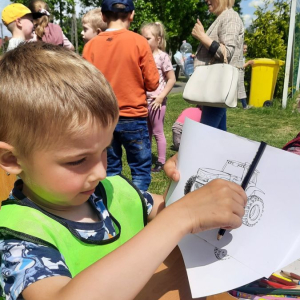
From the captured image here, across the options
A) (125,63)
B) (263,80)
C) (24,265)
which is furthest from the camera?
(263,80)

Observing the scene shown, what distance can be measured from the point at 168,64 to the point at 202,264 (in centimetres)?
343

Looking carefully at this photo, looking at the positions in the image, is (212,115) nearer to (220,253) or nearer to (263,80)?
(220,253)

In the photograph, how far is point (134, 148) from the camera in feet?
8.75

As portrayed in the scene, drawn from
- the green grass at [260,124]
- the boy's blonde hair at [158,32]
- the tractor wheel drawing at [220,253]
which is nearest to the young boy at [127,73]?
the green grass at [260,124]

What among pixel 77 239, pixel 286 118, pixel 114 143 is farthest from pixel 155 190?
pixel 286 118

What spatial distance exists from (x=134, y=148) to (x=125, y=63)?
23.3 inches

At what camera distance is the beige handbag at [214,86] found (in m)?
2.75

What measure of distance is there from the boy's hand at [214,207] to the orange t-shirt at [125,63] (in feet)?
6.35

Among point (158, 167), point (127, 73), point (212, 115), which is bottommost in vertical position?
point (158, 167)

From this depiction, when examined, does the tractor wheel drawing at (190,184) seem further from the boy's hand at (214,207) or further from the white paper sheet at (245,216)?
the boy's hand at (214,207)

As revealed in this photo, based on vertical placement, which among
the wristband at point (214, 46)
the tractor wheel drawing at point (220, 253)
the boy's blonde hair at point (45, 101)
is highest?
the boy's blonde hair at point (45, 101)

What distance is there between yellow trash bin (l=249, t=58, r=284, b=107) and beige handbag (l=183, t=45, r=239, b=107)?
4.80 metres

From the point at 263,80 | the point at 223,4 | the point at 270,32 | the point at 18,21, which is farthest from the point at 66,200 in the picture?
the point at 270,32

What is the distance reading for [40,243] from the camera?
77 cm
